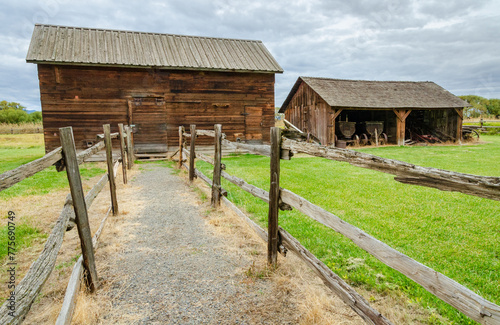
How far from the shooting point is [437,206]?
6445mm

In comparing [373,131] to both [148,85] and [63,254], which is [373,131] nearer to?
[148,85]

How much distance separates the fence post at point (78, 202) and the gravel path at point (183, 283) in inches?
11.3

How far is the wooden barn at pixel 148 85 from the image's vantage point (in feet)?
45.9

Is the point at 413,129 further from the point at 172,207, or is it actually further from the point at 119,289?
the point at 119,289

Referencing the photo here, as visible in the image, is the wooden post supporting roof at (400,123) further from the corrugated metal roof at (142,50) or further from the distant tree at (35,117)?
the distant tree at (35,117)

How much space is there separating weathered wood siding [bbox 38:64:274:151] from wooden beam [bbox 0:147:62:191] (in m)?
12.5

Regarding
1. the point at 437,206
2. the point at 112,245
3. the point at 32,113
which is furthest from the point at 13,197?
the point at 32,113

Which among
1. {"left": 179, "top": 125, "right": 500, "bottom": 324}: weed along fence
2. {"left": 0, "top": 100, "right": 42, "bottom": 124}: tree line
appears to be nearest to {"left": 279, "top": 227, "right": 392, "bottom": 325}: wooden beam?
{"left": 179, "top": 125, "right": 500, "bottom": 324}: weed along fence

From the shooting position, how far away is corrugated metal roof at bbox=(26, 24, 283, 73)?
46.4 ft

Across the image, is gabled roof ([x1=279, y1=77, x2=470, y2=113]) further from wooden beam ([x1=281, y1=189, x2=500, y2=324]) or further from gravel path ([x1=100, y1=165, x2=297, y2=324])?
wooden beam ([x1=281, y1=189, x2=500, y2=324])

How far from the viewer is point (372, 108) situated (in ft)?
69.7

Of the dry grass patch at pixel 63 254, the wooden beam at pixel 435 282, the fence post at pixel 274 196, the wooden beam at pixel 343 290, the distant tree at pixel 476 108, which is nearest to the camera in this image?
the wooden beam at pixel 435 282

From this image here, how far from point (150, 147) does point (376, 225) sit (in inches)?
484

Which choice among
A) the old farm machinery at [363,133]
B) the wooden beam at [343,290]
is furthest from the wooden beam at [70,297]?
the old farm machinery at [363,133]
